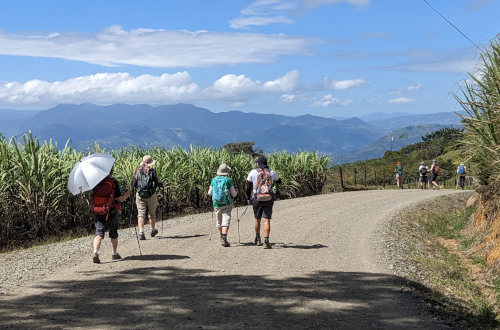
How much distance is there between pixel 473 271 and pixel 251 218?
6.62 metres

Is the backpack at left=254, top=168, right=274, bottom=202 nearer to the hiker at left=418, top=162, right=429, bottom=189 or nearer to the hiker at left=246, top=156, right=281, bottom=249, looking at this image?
the hiker at left=246, top=156, right=281, bottom=249

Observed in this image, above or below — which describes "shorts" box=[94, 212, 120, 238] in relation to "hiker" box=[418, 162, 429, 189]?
below

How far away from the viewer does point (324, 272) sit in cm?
798

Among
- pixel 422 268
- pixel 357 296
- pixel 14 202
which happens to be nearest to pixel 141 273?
pixel 357 296

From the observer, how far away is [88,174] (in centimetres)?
808

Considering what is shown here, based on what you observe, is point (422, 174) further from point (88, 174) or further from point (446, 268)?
point (88, 174)

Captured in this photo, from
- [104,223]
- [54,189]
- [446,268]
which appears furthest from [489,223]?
[54,189]

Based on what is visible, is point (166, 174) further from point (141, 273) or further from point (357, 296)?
point (357, 296)

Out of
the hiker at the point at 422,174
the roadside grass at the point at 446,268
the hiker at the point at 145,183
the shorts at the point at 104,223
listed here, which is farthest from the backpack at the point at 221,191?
the hiker at the point at 422,174

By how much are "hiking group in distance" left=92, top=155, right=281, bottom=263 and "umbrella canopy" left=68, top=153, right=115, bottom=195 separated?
1.09ft

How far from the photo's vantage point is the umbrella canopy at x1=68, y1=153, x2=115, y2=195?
314 inches

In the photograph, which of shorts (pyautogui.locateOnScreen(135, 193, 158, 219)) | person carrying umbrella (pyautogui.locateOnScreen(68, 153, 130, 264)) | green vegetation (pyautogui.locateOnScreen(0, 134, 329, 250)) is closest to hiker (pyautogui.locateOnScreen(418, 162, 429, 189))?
green vegetation (pyautogui.locateOnScreen(0, 134, 329, 250))

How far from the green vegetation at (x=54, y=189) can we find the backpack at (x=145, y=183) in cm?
285

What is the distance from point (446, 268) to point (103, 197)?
6488mm
